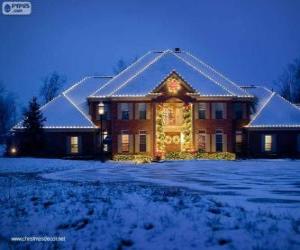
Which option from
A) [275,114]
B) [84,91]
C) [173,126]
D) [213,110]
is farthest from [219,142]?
[84,91]

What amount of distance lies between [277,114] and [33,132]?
22.5m

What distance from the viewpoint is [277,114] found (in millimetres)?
44469

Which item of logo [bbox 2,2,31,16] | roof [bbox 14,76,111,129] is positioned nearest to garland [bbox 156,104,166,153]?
roof [bbox 14,76,111,129]

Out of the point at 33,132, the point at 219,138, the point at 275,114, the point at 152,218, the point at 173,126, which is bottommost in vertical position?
the point at 152,218

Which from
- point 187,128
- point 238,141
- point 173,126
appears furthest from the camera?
point 238,141

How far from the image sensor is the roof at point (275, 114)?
43.3 meters

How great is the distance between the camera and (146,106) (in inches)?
1665

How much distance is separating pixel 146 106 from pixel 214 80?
725 cm

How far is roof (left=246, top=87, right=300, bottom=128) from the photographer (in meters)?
43.3

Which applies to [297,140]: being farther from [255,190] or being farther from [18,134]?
[255,190]

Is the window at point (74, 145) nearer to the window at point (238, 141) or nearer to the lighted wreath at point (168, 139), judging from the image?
the lighted wreath at point (168, 139)

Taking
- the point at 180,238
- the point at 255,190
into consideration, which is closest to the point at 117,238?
the point at 180,238

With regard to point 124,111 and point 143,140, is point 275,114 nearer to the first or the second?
point 143,140

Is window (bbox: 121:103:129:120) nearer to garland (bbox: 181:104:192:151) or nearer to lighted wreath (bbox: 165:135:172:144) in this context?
lighted wreath (bbox: 165:135:172:144)
